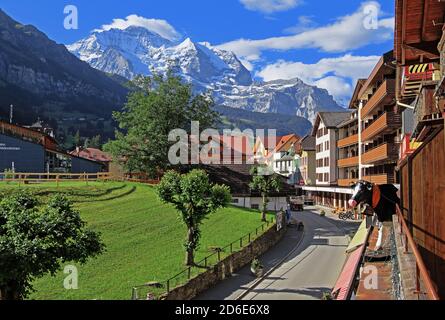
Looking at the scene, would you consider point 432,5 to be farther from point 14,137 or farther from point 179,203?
point 14,137

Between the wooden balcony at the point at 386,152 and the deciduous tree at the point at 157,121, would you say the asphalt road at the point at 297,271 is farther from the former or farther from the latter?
the deciduous tree at the point at 157,121

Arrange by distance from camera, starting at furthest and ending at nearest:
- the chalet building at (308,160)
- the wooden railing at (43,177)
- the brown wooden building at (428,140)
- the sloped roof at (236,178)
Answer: the chalet building at (308,160) < the sloped roof at (236,178) < the wooden railing at (43,177) < the brown wooden building at (428,140)

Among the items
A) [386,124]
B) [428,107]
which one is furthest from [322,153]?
[428,107]

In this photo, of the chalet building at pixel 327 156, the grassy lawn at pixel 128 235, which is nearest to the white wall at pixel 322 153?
the chalet building at pixel 327 156

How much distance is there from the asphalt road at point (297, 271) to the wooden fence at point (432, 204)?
12922 mm

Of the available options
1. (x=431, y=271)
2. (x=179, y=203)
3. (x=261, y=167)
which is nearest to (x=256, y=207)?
(x=261, y=167)

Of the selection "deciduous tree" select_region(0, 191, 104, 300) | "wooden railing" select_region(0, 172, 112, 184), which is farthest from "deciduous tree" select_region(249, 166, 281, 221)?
"deciduous tree" select_region(0, 191, 104, 300)

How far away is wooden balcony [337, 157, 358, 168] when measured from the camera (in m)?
62.9

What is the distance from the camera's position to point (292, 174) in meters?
103

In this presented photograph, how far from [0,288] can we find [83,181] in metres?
38.1

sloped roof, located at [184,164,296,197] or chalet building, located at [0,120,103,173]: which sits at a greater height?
chalet building, located at [0,120,103,173]

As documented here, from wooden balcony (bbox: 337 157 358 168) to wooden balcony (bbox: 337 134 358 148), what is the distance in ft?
7.13

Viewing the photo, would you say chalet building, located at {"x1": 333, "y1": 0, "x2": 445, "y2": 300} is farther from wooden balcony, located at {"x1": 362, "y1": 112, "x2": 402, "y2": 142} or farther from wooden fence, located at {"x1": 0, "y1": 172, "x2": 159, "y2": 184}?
wooden fence, located at {"x1": 0, "y1": 172, "x2": 159, "y2": 184}

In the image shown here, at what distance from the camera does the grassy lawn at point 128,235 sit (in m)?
22.2
